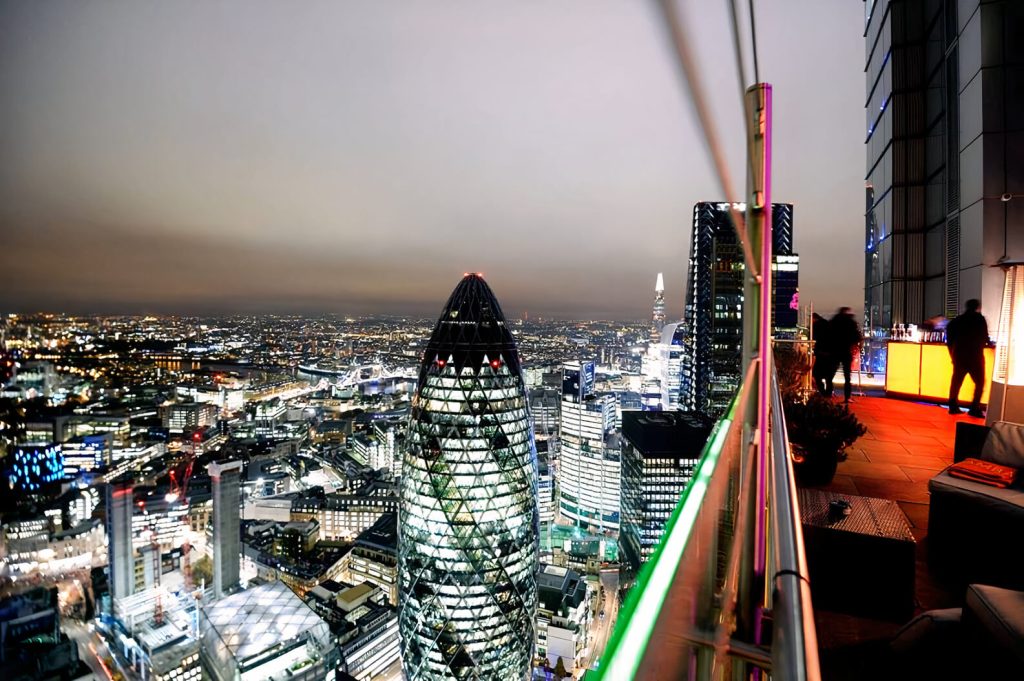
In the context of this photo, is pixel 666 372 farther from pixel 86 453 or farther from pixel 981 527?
pixel 981 527

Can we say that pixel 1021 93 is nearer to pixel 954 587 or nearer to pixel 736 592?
pixel 954 587

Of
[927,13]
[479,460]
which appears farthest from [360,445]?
[927,13]

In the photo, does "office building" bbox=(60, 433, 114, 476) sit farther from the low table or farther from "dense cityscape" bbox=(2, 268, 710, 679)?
the low table

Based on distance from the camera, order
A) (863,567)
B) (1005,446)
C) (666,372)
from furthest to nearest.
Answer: (666,372), (1005,446), (863,567)

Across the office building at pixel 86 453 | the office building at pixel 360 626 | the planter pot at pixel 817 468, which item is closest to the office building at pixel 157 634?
the office building at pixel 360 626

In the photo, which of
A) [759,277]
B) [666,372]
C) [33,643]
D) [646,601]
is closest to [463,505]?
[33,643]

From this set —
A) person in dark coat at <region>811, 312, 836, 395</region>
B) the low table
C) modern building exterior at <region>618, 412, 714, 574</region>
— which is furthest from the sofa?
modern building exterior at <region>618, 412, 714, 574</region>

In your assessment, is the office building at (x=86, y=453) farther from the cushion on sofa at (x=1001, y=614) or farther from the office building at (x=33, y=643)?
the cushion on sofa at (x=1001, y=614)
